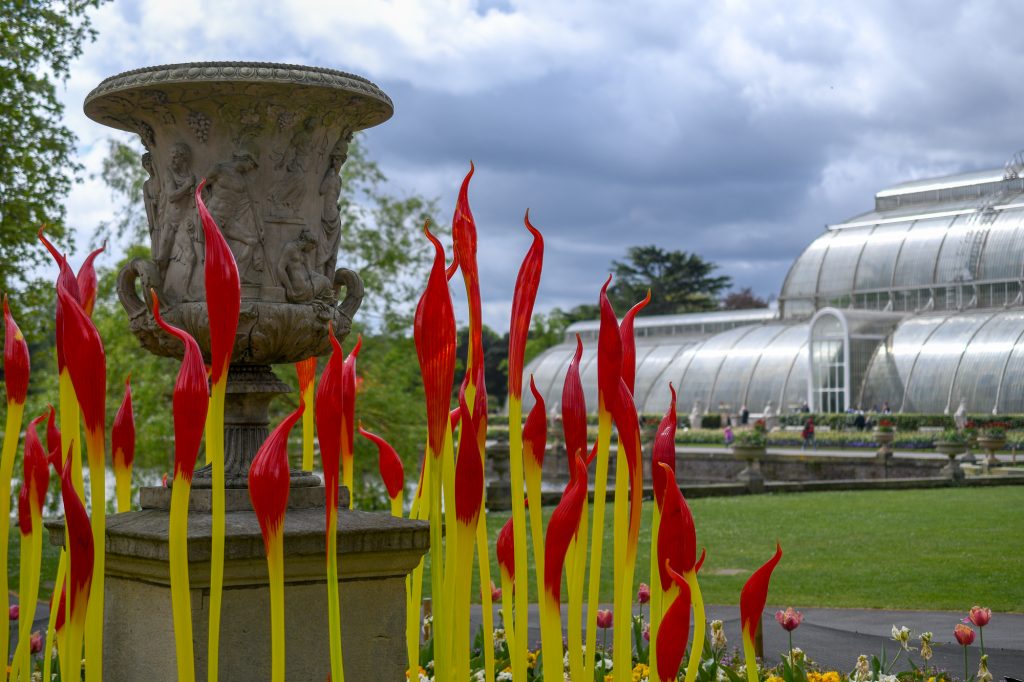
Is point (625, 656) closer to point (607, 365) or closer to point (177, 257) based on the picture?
point (607, 365)

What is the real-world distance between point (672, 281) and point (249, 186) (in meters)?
63.3

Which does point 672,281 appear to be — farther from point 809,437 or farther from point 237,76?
point 237,76

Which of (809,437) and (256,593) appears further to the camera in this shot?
(809,437)

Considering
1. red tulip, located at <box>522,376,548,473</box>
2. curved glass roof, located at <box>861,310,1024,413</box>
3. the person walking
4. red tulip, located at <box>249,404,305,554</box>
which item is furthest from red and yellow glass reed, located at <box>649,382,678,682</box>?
curved glass roof, located at <box>861,310,1024,413</box>

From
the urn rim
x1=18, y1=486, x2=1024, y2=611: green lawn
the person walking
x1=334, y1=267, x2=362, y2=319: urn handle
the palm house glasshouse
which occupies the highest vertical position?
the palm house glasshouse

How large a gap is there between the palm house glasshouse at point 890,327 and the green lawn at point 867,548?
1937 cm

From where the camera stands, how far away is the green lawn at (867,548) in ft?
31.3

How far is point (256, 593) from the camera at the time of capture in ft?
11.5

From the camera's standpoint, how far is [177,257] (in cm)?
389

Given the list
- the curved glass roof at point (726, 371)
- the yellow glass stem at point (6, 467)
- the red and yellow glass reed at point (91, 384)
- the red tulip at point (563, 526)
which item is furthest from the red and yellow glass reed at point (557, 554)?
the curved glass roof at point (726, 371)

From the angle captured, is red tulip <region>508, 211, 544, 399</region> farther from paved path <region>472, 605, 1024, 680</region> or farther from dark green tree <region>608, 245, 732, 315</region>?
dark green tree <region>608, 245, 732, 315</region>

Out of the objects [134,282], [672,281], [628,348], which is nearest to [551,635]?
[628,348]

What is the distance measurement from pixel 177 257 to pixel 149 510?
79cm

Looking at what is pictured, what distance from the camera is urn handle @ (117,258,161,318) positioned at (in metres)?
3.89
